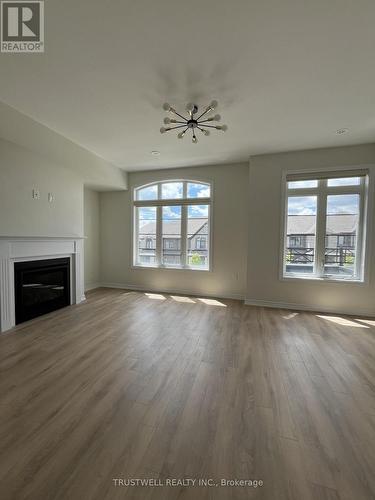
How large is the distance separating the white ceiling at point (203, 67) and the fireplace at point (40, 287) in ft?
7.31

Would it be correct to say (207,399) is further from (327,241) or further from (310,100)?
(327,241)

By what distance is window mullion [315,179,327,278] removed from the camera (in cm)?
414

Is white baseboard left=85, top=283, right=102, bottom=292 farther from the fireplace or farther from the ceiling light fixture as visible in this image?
the ceiling light fixture

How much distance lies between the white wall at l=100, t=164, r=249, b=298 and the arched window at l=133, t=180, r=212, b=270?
18 cm

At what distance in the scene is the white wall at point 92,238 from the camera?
556 cm

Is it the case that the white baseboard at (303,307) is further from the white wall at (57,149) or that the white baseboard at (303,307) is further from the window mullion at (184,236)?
the white wall at (57,149)

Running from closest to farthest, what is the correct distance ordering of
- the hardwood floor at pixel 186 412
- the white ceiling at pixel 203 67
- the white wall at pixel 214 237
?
the hardwood floor at pixel 186 412
the white ceiling at pixel 203 67
the white wall at pixel 214 237

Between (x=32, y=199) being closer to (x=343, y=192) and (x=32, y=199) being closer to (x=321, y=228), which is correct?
(x=321, y=228)

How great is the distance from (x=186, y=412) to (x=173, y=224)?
13.8 feet

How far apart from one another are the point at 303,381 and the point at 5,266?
13.0 feet

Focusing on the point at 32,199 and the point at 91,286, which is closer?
the point at 32,199

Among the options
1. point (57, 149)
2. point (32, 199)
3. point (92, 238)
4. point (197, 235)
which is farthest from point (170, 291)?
point (57, 149)

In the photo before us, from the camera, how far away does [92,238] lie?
18.9 feet

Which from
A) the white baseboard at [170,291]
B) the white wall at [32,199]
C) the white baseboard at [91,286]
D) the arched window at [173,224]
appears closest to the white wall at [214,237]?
the white baseboard at [170,291]
